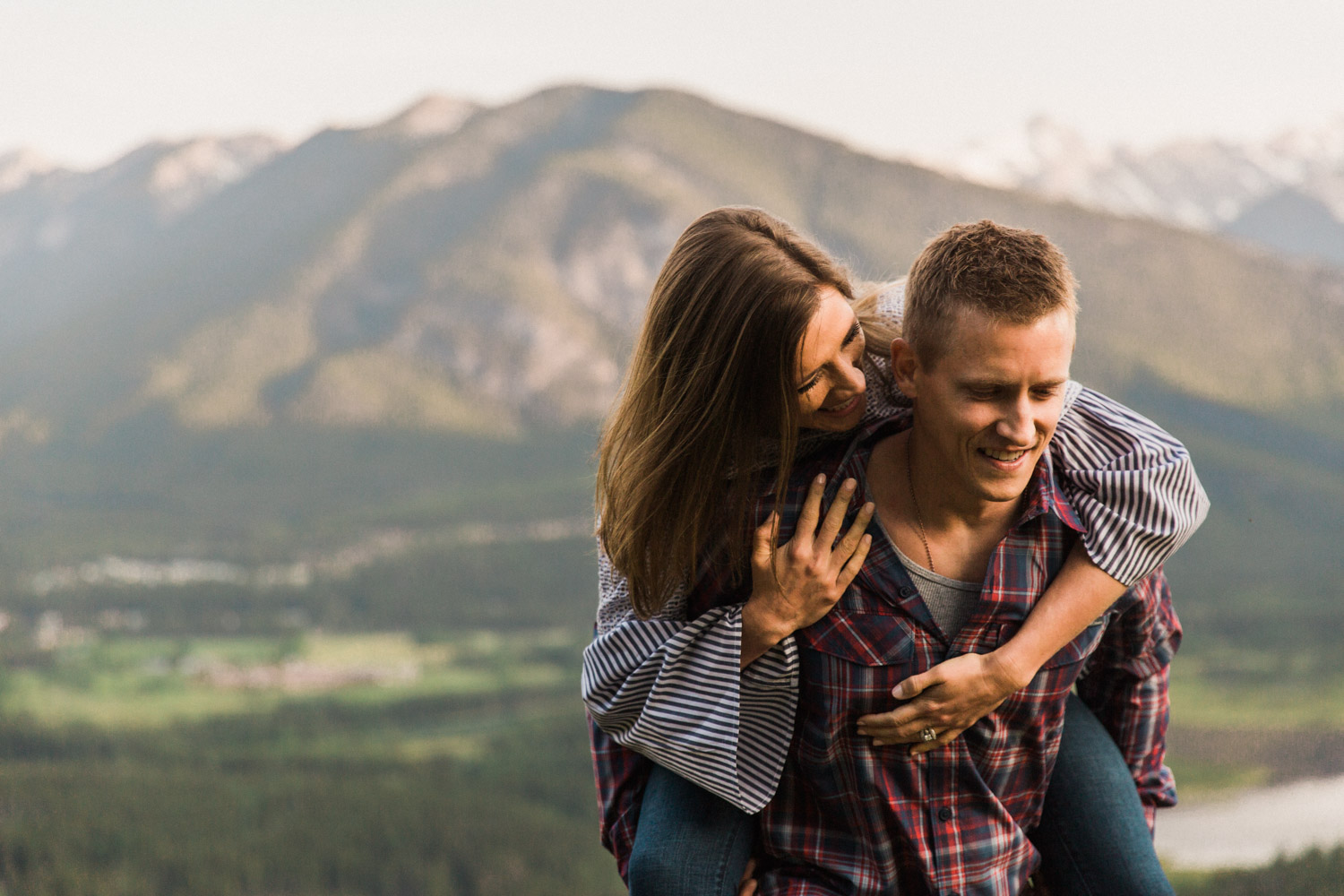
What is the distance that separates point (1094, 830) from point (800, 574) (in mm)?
1005

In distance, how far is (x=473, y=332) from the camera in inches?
4985

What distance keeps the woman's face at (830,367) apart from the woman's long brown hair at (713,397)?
0.10 feet

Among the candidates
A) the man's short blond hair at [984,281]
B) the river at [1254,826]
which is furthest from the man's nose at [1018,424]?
the river at [1254,826]

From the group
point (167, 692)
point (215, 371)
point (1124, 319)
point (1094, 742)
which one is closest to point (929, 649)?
point (1094, 742)

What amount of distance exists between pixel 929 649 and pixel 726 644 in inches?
18.6

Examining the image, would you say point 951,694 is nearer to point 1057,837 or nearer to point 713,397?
point 1057,837

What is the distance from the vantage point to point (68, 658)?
73375 millimetres

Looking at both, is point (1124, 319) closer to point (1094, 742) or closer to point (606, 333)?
point (606, 333)

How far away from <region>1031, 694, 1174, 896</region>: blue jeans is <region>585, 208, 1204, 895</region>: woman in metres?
0.02

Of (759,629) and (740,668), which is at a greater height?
(759,629)

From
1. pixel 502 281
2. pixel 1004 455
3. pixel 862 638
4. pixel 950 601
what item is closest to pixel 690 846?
pixel 862 638

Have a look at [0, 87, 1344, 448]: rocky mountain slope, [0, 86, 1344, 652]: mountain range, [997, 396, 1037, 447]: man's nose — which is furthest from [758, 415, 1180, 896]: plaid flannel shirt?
[0, 87, 1344, 448]: rocky mountain slope

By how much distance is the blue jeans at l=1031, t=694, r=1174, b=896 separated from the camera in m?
3.01

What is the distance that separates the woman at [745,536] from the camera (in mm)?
2867
